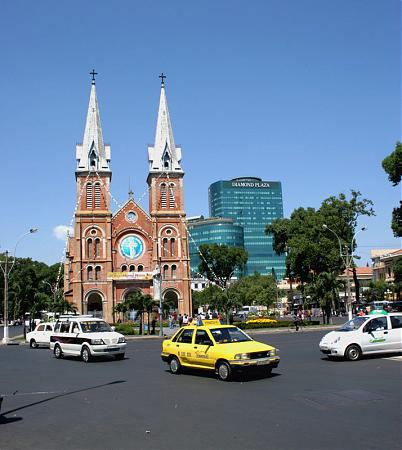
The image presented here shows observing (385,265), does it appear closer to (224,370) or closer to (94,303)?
(94,303)

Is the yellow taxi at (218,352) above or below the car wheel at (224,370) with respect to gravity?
above

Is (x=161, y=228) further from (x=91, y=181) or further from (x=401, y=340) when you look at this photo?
(x=401, y=340)

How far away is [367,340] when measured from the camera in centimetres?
1728

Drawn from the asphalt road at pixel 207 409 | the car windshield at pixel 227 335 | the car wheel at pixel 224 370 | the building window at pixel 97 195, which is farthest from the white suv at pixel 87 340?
the building window at pixel 97 195

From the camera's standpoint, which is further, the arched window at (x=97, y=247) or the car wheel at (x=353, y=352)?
the arched window at (x=97, y=247)

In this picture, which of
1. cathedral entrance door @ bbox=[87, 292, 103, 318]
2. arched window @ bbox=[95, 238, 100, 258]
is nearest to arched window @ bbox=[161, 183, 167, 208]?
arched window @ bbox=[95, 238, 100, 258]

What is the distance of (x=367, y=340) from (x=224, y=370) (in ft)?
19.6

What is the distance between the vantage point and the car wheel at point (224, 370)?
1369 centimetres

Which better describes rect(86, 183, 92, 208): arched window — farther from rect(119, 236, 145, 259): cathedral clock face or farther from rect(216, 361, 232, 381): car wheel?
rect(216, 361, 232, 381): car wheel

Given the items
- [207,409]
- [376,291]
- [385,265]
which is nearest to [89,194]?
[376,291]

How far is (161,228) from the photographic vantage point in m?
69.7

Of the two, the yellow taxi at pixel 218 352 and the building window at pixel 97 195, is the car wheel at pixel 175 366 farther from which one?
the building window at pixel 97 195

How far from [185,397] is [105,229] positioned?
5805cm

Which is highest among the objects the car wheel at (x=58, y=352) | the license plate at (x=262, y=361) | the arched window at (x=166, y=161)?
the arched window at (x=166, y=161)
